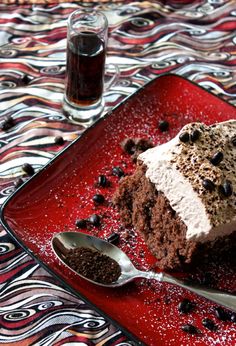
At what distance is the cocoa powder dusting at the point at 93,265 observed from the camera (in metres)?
2.35

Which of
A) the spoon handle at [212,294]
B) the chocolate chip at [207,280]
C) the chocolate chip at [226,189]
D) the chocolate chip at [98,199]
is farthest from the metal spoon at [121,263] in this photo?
the chocolate chip at [226,189]

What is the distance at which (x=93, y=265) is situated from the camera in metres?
2.38

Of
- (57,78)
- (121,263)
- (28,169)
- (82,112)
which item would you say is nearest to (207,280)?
(121,263)

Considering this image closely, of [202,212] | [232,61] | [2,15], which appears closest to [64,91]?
[2,15]

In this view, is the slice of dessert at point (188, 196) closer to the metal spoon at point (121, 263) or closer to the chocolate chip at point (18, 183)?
the metal spoon at point (121, 263)

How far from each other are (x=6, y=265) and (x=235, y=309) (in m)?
0.89

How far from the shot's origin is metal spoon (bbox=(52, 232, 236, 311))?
7.57 ft

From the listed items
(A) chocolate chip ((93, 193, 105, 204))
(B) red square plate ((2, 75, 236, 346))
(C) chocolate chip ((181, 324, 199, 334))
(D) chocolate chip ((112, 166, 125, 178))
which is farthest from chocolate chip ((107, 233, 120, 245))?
(C) chocolate chip ((181, 324, 199, 334))

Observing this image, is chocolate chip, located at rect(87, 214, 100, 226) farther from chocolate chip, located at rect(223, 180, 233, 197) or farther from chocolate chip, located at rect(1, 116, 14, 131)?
chocolate chip, located at rect(1, 116, 14, 131)

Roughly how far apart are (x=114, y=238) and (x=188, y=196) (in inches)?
13.9

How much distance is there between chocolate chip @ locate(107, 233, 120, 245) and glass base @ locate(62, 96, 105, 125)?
0.77 m

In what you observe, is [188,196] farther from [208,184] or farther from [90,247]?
[90,247]

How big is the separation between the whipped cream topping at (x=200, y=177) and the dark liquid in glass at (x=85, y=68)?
61 cm

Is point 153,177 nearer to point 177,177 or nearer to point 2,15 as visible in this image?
point 177,177
